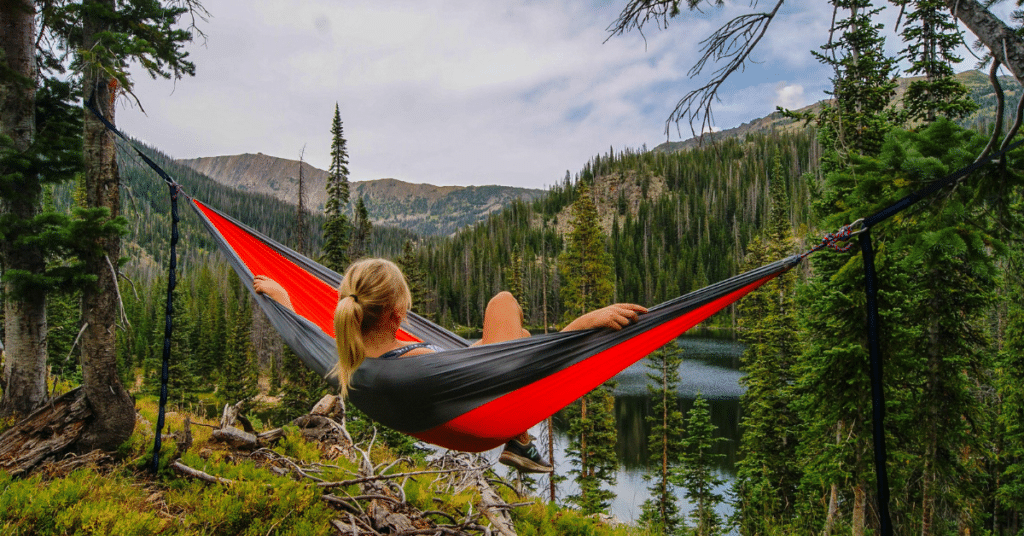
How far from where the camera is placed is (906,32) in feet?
24.8

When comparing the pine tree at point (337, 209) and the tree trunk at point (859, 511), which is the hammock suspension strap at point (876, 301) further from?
the pine tree at point (337, 209)

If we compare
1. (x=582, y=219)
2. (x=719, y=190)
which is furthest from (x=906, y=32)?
(x=719, y=190)

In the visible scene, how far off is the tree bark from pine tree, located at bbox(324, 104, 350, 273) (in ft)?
39.6

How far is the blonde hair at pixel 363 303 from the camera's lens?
63.4 inches

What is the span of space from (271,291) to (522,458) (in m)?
1.75

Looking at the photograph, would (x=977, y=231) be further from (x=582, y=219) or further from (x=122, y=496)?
(x=582, y=219)

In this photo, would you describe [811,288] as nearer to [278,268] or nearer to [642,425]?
[278,268]

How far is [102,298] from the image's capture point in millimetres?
3223

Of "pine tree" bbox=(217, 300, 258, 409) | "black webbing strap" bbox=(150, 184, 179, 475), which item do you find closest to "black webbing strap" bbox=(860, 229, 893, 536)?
"black webbing strap" bbox=(150, 184, 179, 475)

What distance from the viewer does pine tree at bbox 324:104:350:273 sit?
40.2 ft

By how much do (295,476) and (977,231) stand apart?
400 cm

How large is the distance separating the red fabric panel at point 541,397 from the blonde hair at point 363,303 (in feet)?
1.59

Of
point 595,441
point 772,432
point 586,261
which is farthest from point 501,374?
point 772,432

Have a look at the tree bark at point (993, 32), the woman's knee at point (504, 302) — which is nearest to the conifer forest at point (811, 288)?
the tree bark at point (993, 32)
